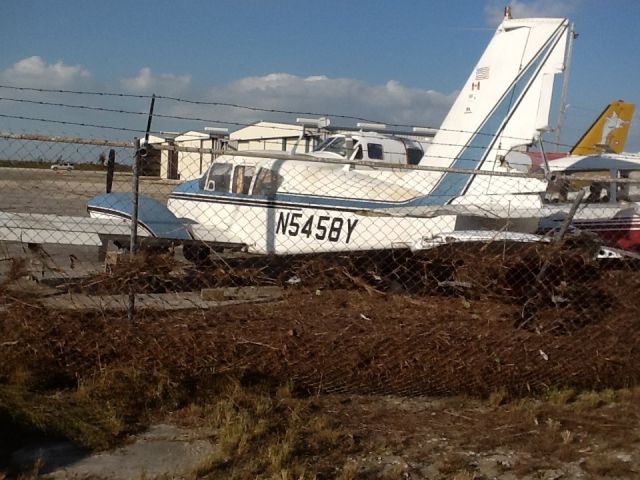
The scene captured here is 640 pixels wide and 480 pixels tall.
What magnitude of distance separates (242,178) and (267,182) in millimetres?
498

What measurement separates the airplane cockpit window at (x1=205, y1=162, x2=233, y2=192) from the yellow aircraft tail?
13695 mm

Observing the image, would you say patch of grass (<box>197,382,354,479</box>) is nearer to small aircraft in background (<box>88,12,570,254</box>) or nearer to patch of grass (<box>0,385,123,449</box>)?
patch of grass (<box>0,385,123,449</box>)

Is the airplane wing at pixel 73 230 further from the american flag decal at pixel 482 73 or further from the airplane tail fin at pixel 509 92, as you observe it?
the american flag decal at pixel 482 73

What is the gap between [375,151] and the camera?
547 inches

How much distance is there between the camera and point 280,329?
4227 mm

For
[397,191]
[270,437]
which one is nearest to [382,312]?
[270,437]

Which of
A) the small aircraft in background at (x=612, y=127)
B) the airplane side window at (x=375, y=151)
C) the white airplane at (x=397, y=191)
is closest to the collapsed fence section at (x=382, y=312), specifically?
the white airplane at (x=397, y=191)

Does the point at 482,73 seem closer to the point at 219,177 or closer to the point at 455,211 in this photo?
the point at 455,211

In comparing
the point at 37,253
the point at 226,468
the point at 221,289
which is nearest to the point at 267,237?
the point at 221,289

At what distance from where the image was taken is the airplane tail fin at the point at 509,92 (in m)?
9.18

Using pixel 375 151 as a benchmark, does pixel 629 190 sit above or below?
below

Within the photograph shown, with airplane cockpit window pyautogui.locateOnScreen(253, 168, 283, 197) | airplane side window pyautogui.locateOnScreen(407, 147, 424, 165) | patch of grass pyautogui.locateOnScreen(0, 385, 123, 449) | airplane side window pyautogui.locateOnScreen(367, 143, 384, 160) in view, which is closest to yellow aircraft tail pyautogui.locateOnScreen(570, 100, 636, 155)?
airplane side window pyautogui.locateOnScreen(407, 147, 424, 165)

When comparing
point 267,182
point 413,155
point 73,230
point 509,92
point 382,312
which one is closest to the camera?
point 382,312

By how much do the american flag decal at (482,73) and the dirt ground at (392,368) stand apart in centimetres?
559
